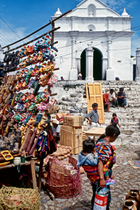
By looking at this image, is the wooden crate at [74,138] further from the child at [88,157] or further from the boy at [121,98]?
the boy at [121,98]

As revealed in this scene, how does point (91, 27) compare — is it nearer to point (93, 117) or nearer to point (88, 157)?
point (93, 117)

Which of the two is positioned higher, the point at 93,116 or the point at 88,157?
the point at 93,116

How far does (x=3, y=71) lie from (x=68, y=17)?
16.2 meters

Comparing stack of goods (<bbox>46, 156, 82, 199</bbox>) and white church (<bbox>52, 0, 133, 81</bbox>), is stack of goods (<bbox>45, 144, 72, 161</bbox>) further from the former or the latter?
white church (<bbox>52, 0, 133, 81</bbox>)

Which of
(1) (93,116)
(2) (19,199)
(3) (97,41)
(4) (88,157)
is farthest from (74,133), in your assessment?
(3) (97,41)

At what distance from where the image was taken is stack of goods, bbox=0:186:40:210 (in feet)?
9.41

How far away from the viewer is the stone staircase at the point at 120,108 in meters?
9.02

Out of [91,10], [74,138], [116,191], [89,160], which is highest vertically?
[91,10]

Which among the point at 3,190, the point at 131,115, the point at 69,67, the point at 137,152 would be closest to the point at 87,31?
the point at 69,67

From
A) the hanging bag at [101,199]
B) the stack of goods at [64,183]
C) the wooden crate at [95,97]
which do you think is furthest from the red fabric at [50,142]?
the wooden crate at [95,97]

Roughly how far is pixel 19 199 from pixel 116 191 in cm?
218

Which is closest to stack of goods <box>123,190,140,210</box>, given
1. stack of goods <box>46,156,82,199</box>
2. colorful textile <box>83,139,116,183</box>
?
colorful textile <box>83,139,116,183</box>

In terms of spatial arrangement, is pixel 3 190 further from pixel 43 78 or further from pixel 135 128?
pixel 135 128

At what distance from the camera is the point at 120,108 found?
34.9 ft
